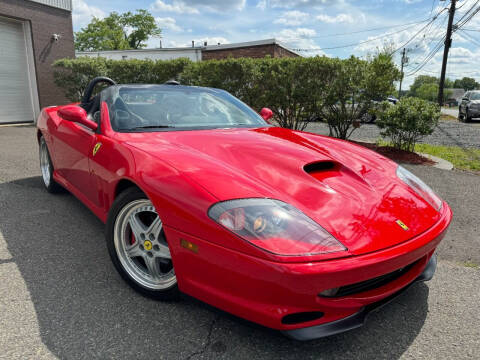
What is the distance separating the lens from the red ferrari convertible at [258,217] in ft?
4.97

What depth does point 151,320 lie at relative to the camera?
6.26 ft

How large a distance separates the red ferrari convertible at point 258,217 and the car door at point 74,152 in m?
0.03

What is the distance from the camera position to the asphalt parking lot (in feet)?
5.58

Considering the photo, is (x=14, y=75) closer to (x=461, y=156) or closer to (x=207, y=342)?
(x=461, y=156)

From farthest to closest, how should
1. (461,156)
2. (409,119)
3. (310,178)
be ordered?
(461,156), (409,119), (310,178)

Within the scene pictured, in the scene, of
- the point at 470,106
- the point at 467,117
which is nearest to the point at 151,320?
the point at 470,106

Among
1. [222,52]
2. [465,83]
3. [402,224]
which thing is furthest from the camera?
[465,83]

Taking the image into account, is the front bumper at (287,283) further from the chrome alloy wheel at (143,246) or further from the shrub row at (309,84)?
the shrub row at (309,84)

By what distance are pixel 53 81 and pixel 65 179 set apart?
41.1 ft

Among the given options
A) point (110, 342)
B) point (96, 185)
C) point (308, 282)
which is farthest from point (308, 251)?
point (96, 185)

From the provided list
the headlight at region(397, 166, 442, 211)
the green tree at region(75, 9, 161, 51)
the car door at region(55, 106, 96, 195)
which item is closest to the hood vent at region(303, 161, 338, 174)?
the headlight at region(397, 166, 442, 211)

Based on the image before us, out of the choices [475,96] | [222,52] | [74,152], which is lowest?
[74,152]

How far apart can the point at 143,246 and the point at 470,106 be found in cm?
2044

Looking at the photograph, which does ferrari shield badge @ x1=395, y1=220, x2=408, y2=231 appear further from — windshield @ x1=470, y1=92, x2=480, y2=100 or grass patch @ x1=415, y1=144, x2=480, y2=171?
windshield @ x1=470, y1=92, x2=480, y2=100
